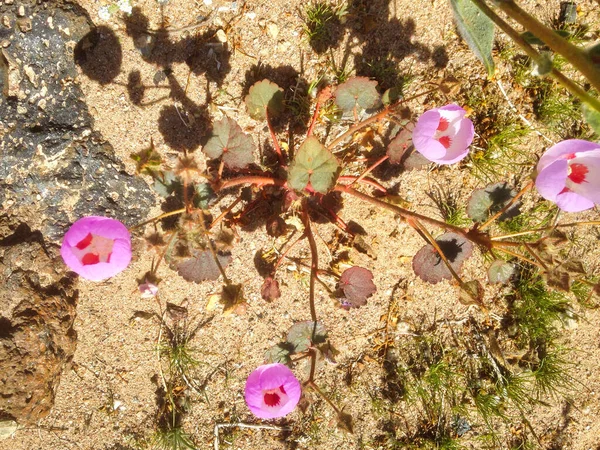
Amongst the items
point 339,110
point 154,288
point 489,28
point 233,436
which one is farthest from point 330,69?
point 233,436

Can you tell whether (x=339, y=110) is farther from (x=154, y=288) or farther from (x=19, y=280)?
(x=19, y=280)

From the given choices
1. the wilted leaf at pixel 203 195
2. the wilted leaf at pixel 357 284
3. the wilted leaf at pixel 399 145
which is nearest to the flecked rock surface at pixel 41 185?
the wilted leaf at pixel 203 195

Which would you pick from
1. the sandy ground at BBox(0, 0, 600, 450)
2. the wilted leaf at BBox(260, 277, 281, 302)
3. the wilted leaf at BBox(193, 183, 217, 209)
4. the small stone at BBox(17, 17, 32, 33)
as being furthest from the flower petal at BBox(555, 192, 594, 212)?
the small stone at BBox(17, 17, 32, 33)

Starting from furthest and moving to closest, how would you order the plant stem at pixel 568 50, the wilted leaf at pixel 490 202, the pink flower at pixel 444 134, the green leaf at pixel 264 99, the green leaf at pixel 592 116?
the wilted leaf at pixel 490 202
the green leaf at pixel 264 99
the pink flower at pixel 444 134
the green leaf at pixel 592 116
the plant stem at pixel 568 50

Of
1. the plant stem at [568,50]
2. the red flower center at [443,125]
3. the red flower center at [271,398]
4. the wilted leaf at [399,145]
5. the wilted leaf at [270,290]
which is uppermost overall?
the plant stem at [568,50]

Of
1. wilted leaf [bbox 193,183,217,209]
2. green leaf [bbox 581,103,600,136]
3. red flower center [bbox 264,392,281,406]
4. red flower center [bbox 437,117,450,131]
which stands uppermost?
green leaf [bbox 581,103,600,136]

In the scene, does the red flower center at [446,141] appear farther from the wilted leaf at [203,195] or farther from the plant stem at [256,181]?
the wilted leaf at [203,195]

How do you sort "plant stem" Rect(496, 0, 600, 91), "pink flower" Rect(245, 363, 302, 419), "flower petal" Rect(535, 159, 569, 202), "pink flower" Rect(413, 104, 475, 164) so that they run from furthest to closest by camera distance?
"pink flower" Rect(245, 363, 302, 419) → "pink flower" Rect(413, 104, 475, 164) → "flower petal" Rect(535, 159, 569, 202) → "plant stem" Rect(496, 0, 600, 91)

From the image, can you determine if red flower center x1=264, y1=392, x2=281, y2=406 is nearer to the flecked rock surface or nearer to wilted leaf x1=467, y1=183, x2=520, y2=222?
the flecked rock surface
